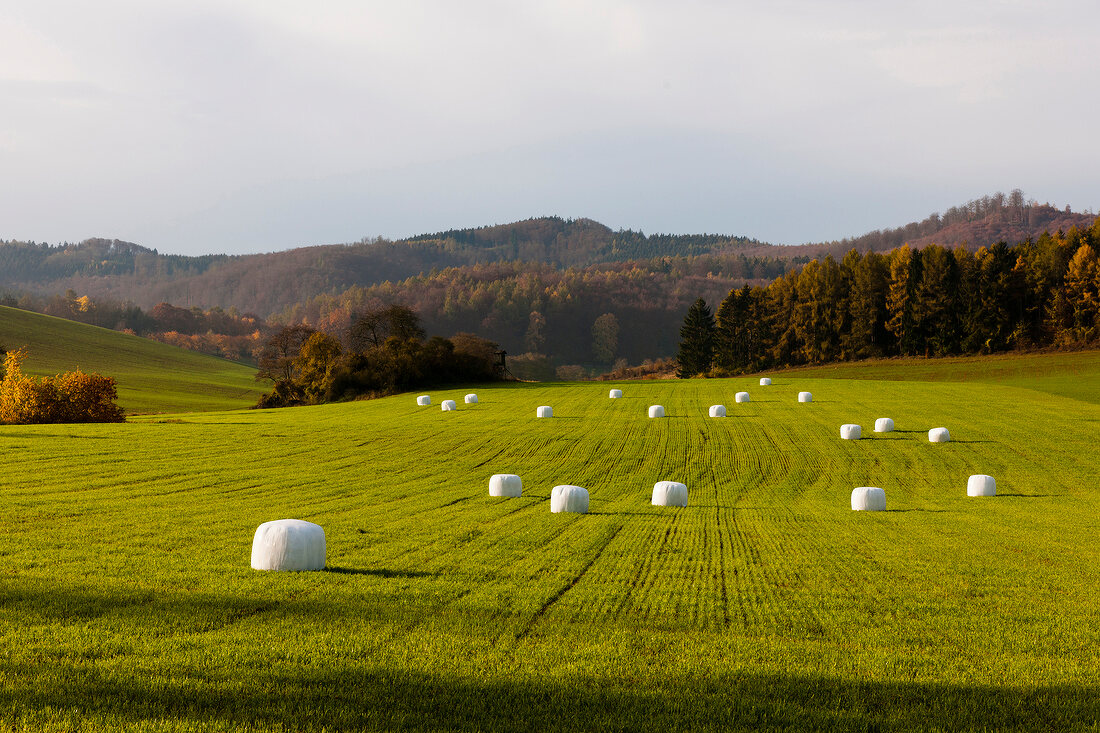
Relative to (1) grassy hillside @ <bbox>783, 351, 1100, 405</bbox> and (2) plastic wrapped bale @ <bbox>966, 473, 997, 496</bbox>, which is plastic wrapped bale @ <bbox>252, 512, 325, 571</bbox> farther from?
(1) grassy hillside @ <bbox>783, 351, 1100, 405</bbox>

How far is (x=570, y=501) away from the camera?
2234cm

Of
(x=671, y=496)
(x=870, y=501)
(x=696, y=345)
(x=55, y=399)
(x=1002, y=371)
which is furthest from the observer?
(x=696, y=345)

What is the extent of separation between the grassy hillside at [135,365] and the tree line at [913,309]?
6803cm

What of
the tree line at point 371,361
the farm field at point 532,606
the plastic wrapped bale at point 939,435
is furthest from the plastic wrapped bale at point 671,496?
the tree line at point 371,361

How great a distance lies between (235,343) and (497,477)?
176376mm

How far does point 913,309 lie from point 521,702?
11325 cm

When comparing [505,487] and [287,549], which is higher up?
[287,549]

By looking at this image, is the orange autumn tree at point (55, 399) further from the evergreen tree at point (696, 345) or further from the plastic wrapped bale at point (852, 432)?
the evergreen tree at point (696, 345)

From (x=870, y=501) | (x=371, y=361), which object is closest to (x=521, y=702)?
(x=870, y=501)

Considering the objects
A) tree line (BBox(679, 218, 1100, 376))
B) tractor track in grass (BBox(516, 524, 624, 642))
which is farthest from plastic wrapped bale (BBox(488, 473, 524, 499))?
tree line (BBox(679, 218, 1100, 376))

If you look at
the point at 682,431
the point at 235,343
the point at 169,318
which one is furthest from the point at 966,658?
the point at 169,318

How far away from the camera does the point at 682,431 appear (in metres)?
45.0

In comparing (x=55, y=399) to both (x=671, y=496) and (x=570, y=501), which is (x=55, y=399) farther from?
(x=671, y=496)

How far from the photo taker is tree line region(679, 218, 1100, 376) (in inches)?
3962
